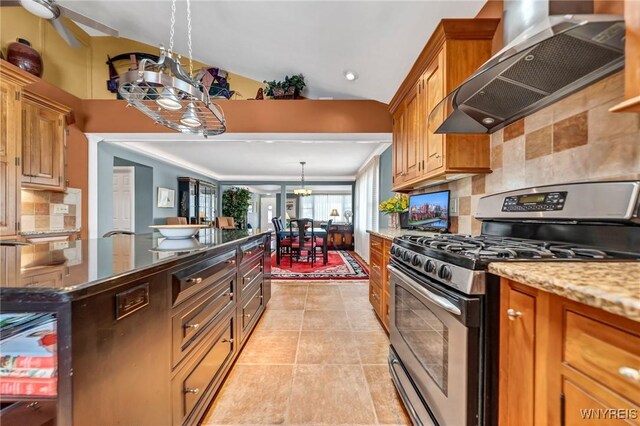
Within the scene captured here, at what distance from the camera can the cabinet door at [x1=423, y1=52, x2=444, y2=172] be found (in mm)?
1784

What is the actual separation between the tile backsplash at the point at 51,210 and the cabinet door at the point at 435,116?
4168 mm

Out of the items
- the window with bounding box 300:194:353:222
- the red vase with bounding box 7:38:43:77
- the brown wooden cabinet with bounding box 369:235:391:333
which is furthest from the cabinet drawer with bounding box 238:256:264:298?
the window with bounding box 300:194:353:222

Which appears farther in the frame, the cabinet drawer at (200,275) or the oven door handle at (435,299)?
the cabinet drawer at (200,275)

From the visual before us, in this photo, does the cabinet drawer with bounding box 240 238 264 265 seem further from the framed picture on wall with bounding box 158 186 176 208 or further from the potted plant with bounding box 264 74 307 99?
the framed picture on wall with bounding box 158 186 176 208

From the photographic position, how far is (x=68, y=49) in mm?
3406

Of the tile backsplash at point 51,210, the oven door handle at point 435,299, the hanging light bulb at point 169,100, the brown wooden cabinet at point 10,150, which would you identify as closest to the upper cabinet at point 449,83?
the oven door handle at point 435,299

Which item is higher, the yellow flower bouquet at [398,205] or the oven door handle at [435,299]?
the yellow flower bouquet at [398,205]

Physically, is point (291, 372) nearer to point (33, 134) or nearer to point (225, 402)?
point (225, 402)

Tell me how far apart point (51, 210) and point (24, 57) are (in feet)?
5.44

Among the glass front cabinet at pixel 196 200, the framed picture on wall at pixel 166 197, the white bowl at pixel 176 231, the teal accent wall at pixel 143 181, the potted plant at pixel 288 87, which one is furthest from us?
the glass front cabinet at pixel 196 200

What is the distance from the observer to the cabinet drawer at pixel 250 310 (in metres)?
2.11

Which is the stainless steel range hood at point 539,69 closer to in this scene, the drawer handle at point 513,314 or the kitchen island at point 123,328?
the drawer handle at point 513,314

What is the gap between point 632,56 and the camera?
0.74 meters

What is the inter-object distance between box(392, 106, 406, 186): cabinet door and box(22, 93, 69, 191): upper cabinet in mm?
3836
